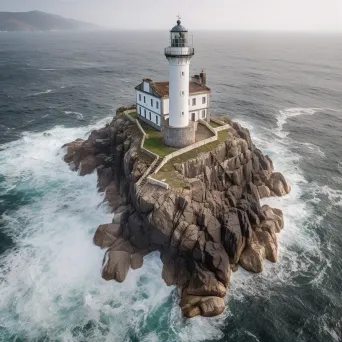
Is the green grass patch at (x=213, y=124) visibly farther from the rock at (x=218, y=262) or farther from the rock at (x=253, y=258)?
the rock at (x=218, y=262)

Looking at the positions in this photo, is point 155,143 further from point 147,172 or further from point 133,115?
point 133,115

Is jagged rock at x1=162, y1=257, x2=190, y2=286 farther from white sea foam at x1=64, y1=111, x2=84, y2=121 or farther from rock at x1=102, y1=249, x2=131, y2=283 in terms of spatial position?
white sea foam at x1=64, y1=111, x2=84, y2=121

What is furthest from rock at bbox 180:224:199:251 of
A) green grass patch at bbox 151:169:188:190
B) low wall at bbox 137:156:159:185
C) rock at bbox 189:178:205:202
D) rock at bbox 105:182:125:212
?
rock at bbox 105:182:125:212

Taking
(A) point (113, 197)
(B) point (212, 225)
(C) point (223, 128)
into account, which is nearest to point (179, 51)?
(C) point (223, 128)

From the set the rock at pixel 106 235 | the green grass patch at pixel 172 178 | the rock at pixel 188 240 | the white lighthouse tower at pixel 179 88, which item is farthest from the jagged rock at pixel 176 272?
the white lighthouse tower at pixel 179 88

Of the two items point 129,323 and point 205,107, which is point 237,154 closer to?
point 205,107

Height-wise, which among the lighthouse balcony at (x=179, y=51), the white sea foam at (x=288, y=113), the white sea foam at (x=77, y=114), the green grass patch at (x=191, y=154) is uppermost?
the lighthouse balcony at (x=179, y=51)
